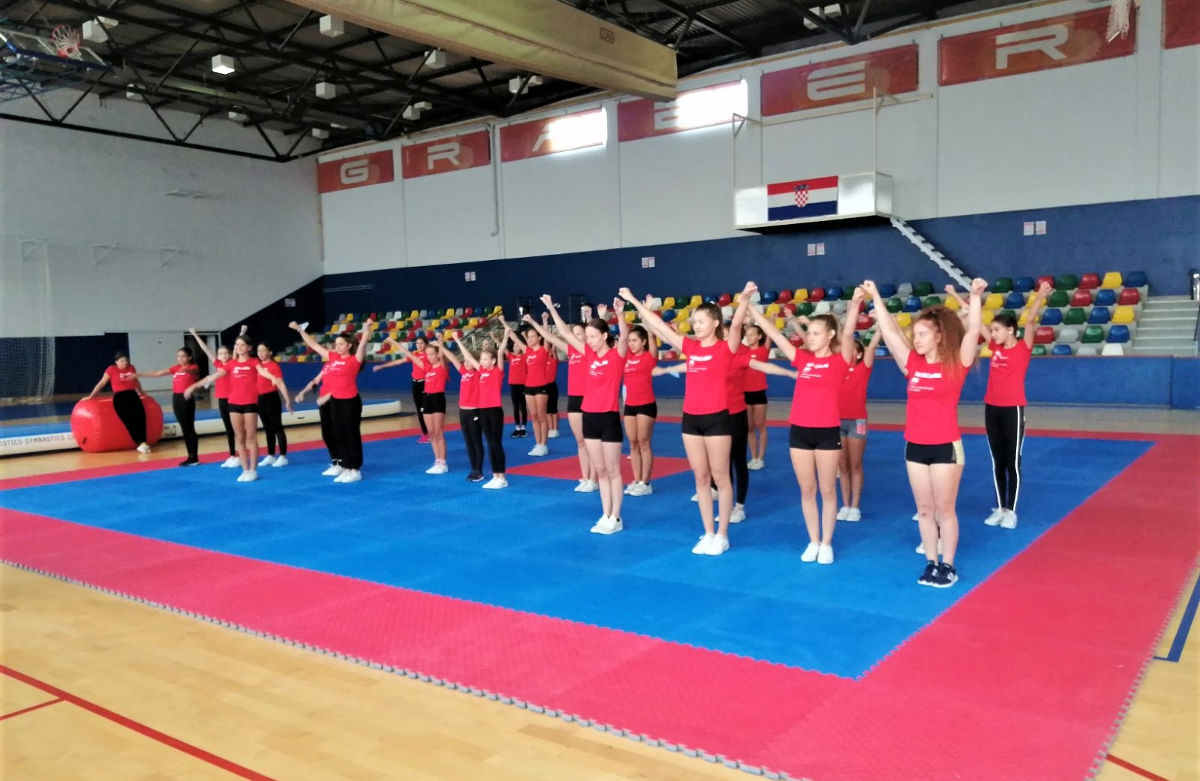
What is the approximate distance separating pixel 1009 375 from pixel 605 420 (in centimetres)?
319

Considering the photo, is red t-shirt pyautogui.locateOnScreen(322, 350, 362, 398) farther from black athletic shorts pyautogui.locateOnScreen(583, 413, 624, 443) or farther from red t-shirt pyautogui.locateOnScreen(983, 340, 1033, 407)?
red t-shirt pyautogui.locateOnScreen(983, 340, 1033, 407)

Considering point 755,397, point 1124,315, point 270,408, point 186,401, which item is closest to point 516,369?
point 270,408

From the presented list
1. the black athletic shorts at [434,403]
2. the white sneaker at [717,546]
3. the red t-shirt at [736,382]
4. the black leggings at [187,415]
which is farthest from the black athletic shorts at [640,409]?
the black leggings at [187,415]

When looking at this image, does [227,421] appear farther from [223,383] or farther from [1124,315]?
[1124,315]

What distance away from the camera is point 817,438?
5730mm

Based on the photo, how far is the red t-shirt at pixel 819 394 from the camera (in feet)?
18.7

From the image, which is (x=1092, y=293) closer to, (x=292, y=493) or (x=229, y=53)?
(x=292, y=493)

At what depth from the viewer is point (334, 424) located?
1009cm

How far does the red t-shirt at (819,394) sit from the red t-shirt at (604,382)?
1691mm

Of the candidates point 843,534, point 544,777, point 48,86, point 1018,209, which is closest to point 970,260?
point 1018,209

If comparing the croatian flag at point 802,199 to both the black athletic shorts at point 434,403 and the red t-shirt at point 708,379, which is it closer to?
the black athletic shorts at point 434,403

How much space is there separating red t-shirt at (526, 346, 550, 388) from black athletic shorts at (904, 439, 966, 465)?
24.2 feet

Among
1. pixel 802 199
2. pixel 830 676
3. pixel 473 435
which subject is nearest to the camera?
pixel 830 676

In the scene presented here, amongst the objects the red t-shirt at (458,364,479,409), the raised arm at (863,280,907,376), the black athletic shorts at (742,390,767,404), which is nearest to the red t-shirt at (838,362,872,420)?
the raised arm at (863,280,907,376)
